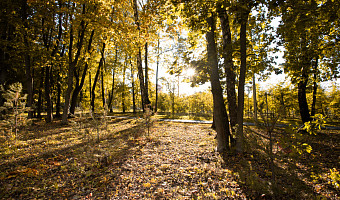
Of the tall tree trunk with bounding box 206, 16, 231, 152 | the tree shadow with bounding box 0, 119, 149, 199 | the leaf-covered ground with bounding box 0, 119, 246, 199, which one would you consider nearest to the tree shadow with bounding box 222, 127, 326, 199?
the leaf-covered ground with bounding box 0, 119, 246, 199

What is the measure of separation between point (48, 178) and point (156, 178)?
112 inches

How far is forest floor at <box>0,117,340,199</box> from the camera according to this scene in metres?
3.06

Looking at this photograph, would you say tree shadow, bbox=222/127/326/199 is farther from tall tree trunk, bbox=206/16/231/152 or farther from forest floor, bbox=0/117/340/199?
tall tree trunk, bbox=206/16/231/152

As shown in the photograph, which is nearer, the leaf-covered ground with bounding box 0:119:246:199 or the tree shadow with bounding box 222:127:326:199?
the tree shadow with bounding box 222:127:326:199

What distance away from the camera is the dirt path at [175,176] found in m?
3.13

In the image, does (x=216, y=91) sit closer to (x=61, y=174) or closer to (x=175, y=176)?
(x=175, y=176)

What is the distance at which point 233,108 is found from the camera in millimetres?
6262

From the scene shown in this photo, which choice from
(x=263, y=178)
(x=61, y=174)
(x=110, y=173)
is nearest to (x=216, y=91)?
(x=263, y=178)

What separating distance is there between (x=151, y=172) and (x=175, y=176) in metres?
0.70

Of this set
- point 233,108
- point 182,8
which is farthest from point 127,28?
point 233,108

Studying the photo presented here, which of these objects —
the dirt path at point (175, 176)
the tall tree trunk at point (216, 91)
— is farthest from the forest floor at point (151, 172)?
the tall tree trunk at point (216, 91)

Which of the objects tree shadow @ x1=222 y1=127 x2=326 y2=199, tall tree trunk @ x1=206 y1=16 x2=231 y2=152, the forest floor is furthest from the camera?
tall tree trunk @ x1=206 y1=16 x2=231 y2=152

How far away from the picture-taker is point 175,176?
382cm

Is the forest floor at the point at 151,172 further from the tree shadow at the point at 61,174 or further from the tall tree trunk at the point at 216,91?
the tall tree trunk at the point at 216,91
